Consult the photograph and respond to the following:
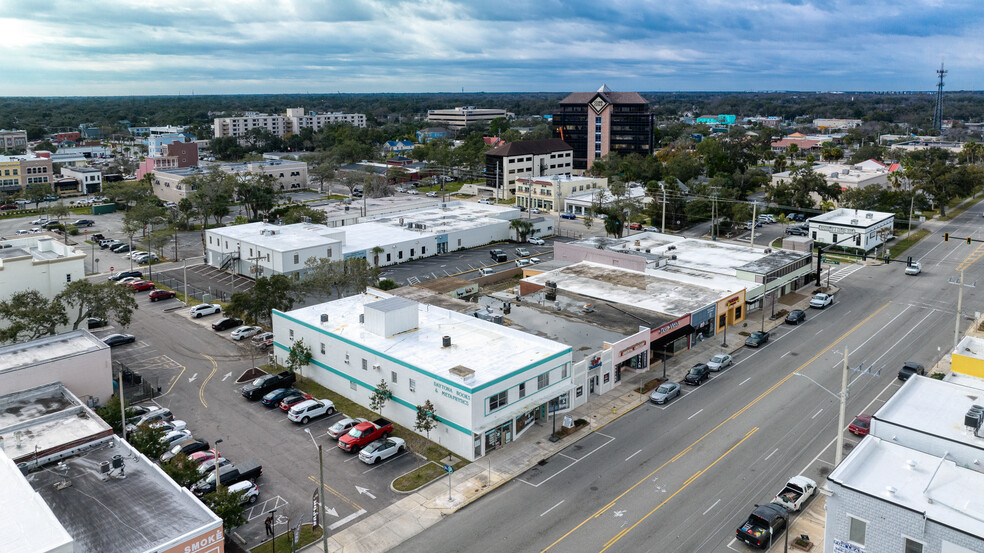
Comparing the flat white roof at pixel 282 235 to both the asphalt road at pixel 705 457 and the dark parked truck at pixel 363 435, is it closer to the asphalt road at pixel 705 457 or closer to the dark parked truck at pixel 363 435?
the dark parked truck at pixel 363 435

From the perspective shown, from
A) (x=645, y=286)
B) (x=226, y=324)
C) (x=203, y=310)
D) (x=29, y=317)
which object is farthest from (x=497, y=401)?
(x=203, y=310)

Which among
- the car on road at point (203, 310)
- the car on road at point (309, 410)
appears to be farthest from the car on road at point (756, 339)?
the car on road at point (203, 310)

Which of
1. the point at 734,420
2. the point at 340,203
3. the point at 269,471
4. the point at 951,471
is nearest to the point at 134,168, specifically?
the point at 340,203

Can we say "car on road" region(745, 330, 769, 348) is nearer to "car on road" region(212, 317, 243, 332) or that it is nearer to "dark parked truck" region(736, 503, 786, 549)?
"dark parked truck" region(736, 503, 786, 549)

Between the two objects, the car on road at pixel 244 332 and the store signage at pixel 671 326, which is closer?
the store signage at pixel 671 326

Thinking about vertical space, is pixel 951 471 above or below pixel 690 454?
above

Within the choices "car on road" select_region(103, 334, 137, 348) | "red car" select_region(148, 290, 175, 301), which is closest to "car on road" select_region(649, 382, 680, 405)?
"car on road" select_region(103, 334, 137, 348)

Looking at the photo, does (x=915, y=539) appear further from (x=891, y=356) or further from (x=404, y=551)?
(x=891, y=356)

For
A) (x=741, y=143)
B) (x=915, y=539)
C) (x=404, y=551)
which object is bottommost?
(x=404, y=551)
